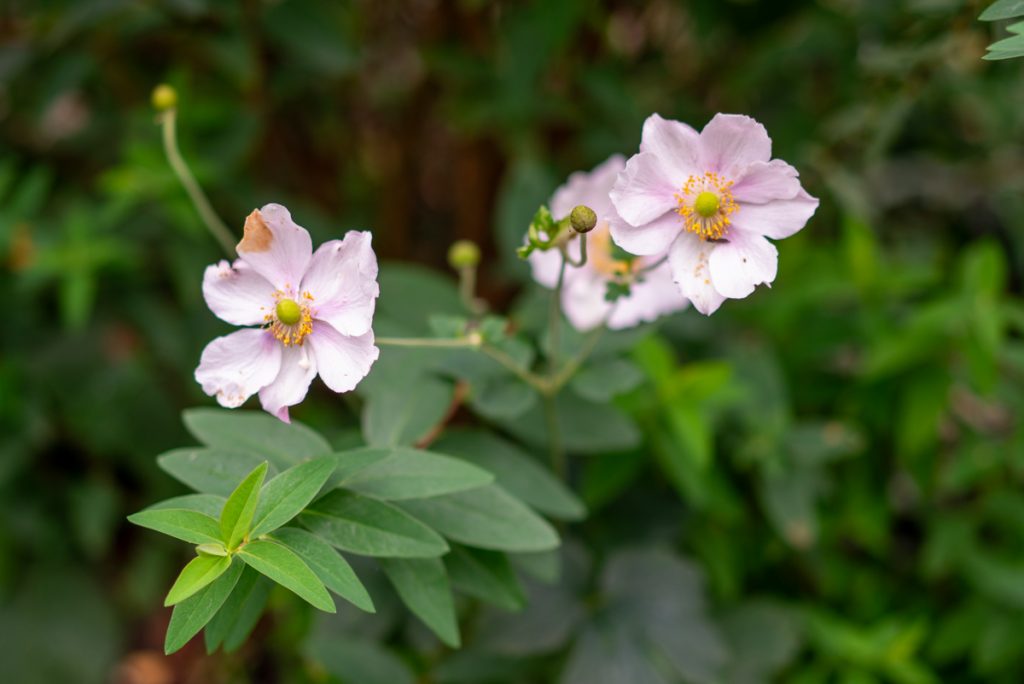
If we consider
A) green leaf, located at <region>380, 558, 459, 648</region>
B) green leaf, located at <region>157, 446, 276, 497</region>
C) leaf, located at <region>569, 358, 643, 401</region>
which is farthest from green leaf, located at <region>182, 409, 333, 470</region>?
leaf, located at <region>569, 358, 643, 401</region>

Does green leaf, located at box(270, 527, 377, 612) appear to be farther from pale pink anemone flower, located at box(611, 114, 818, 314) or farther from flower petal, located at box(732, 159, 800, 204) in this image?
flower petal, located at box(732, 159, 800, 204)

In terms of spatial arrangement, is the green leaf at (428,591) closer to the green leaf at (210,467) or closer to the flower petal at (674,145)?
the green leaf at (210,467)

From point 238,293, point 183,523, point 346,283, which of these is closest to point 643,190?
point 346,283

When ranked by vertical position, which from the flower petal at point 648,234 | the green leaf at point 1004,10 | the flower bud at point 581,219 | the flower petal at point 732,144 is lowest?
the flower bud at point 581,219

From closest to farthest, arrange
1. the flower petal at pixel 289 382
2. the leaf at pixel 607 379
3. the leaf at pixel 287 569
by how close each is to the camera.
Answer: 1. the leaf at pixel 287 569
2. the flower petal at pixel 289 382
3. the leaf at pixel 607 379

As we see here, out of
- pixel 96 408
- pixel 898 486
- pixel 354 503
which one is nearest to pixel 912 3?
pixel 898 486

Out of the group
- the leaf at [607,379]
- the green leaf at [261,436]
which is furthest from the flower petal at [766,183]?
the green leaf at [261,436]

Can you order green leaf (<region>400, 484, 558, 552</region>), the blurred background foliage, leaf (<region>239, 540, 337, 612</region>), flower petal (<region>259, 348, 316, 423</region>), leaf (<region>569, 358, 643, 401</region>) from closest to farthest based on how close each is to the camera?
leaf (<region>239, 540, 337, 612</region>) < flower petal (<region>259, 348, 316, 423</region>) < green leaf (<region>400, 484, 558, 552</region>) < leaf (<region>569, 358, 643, 401</region>) < the blurred background foliage

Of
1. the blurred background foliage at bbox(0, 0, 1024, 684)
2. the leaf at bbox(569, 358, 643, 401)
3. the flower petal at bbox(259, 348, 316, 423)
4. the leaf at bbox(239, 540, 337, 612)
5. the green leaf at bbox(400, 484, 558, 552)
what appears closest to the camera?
the leaf at bbox(239, 540, 337, 612)

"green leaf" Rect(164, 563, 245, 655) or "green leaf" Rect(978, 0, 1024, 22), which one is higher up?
"green leaf" Rect(978, 0, 1024, 22)
